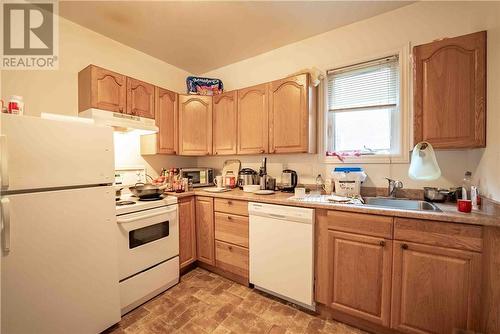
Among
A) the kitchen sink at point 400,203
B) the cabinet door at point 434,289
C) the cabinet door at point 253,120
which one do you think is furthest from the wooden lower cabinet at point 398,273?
the cabinet door at point 253,120

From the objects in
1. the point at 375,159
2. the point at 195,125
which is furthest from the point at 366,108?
the point at 195,125

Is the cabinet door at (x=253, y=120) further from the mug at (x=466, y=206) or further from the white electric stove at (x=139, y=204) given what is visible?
the mug at (x=466, y=206)

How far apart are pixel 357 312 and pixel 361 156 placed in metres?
1.28

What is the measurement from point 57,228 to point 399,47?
2901 mm

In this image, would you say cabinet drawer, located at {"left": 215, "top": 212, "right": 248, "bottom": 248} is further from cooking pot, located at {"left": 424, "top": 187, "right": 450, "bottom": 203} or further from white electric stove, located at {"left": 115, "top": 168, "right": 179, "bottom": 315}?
cooking pot, located at {"left": 424, "top": 187, "right": 450, "bottom": 203}

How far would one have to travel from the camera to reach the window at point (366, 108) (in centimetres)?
186

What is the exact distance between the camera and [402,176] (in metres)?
1.79

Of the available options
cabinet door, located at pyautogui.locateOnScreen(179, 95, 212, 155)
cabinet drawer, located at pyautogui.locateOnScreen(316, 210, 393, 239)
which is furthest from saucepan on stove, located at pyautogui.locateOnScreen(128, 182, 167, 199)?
cabinet drawer, located at pyautogui.locateOnScreen(316, 210, 393, 239)

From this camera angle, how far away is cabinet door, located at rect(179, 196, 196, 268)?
84.0 inches

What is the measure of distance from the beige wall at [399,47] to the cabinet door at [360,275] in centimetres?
74

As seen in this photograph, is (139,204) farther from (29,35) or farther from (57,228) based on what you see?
(29,35)

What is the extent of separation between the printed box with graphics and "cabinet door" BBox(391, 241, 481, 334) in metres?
3.15

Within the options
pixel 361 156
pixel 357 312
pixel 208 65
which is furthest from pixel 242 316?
pixel 208 65

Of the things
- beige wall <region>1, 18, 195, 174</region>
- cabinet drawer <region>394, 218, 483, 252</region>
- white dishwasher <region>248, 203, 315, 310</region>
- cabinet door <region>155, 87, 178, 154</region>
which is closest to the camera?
cabinet drawer <region>394, 218, 483, 252</region>
